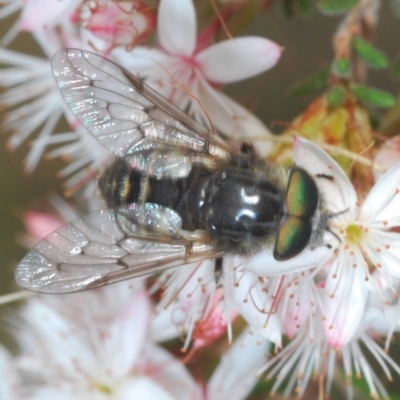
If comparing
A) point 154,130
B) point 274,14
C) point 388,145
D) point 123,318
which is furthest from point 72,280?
point 274,14

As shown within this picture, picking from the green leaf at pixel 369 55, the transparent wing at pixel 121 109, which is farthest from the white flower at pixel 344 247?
the green leaf at pixel 369 55

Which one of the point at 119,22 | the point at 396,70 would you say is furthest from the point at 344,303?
the point at 119,22

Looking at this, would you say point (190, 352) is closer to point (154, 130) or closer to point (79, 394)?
point (79, 394)

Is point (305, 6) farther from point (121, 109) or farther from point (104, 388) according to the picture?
point (104, 388)

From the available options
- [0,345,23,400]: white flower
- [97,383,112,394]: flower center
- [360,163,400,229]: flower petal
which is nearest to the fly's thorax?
[360,163,400,229]: flower petal

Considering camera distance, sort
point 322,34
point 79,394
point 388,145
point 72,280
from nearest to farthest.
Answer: point 72,280, point 388,145, point 79,394, point 322,34

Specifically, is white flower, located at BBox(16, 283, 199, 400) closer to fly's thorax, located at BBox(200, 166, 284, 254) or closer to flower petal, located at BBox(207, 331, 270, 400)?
flower petal, located at BBox(207, 331, 270, 400)

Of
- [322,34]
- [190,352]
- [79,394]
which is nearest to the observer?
[190,352]

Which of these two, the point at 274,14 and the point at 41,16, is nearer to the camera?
the point at 41,16
